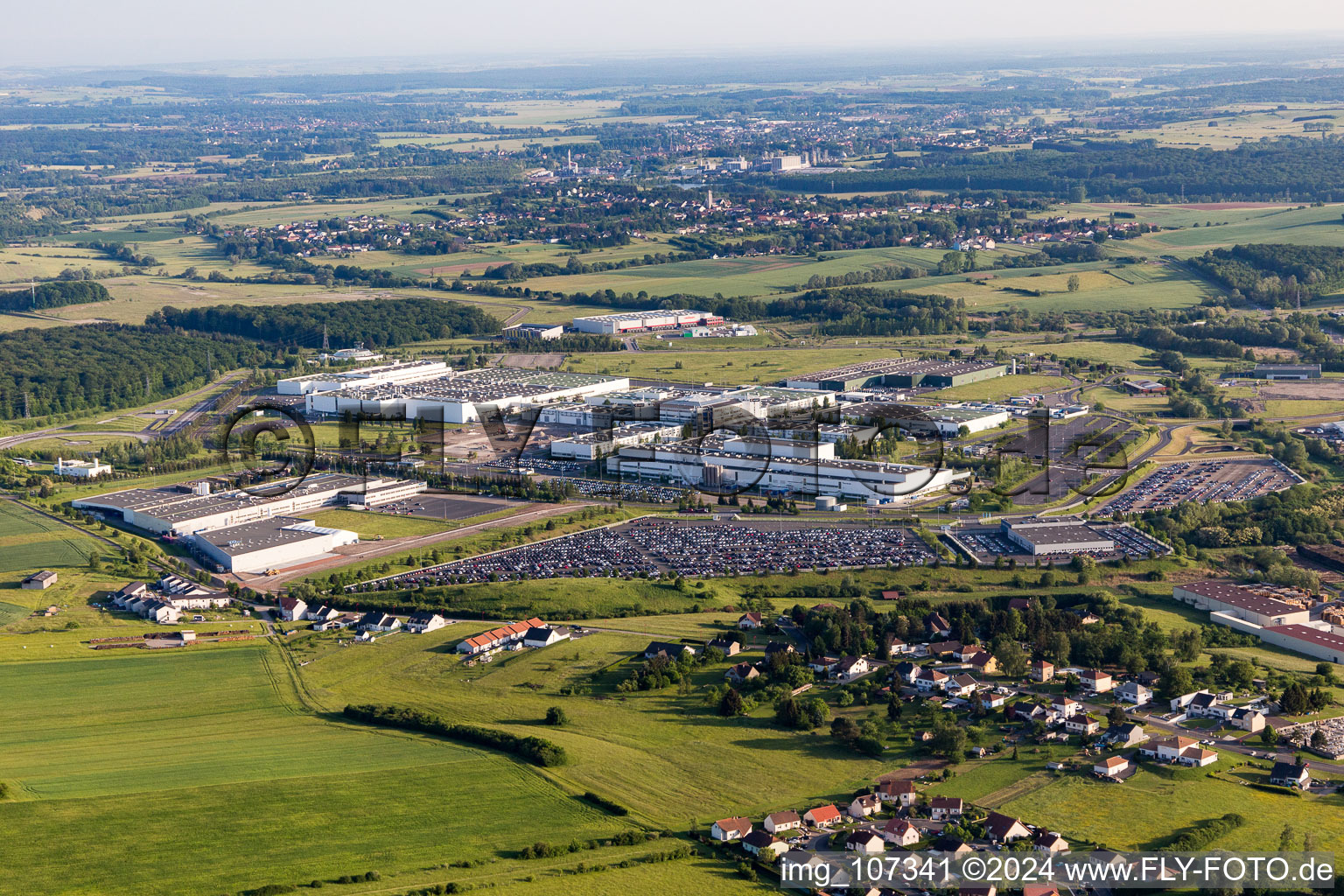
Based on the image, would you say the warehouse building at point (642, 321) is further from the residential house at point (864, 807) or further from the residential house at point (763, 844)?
the residential house at point (763, 844)

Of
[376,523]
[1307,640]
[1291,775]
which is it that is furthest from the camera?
[376,523]

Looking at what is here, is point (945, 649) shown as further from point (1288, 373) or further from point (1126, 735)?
point (1288, 373)

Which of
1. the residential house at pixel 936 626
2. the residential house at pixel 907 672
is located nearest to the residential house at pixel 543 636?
the residential house at pixel 907 672

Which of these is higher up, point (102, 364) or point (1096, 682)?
point (102, 364)

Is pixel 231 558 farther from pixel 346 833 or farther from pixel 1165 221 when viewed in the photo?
pixel 1165 221

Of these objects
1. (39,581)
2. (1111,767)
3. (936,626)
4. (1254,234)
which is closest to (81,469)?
(39,581)

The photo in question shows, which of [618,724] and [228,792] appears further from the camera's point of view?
[618,724]

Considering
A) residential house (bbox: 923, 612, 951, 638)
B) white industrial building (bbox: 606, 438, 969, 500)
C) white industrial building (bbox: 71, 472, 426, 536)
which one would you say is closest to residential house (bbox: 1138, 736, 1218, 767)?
residential house (bbox: 923, 612, 951, 638)
